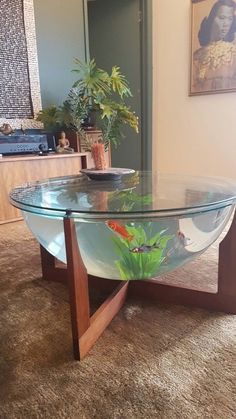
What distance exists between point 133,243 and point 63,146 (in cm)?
211

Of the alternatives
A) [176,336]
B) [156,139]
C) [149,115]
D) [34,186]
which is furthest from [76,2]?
[176,336]

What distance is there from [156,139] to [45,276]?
258cm

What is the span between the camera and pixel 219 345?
0.91 metres

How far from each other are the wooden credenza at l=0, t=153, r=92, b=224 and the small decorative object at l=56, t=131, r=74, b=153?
12cm

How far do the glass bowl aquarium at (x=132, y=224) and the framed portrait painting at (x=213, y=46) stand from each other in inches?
82.2

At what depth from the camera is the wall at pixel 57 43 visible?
9.30ft

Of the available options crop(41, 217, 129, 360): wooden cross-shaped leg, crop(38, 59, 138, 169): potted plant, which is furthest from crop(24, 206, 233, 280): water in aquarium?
crop(38, 59, 138, 169): potted plant

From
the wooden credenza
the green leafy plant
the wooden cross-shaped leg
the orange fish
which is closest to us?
the wooden cross-shaped leg

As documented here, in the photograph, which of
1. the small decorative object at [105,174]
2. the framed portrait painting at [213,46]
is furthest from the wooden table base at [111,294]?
the framed portrait painting at [213,46]

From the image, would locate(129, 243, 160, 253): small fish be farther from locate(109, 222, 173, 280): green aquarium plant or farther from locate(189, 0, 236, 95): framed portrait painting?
locate(189, 0, 236, 95): framed portrait painting

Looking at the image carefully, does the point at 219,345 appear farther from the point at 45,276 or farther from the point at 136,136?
the point at 136,136

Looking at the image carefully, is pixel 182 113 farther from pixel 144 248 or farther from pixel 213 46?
pixel 144 248

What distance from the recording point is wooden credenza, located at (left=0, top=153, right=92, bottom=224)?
2.34 meters

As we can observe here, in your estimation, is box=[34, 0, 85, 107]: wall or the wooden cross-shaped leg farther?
box=[34, 0, 85, 107]: wall
